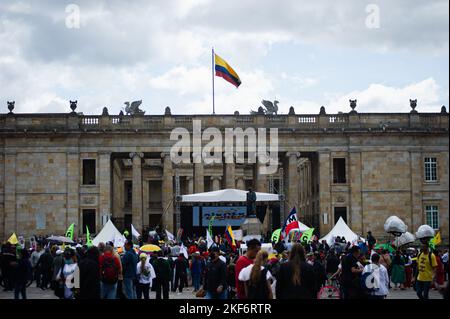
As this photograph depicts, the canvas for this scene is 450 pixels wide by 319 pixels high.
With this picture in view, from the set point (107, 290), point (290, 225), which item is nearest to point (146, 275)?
point (107, 290)

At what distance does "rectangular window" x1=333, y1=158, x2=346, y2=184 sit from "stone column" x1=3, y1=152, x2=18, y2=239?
850 inches

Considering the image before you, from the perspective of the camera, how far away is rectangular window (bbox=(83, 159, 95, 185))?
56656 mm

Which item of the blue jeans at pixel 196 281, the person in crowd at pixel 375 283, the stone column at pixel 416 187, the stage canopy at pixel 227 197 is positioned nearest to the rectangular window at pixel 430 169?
the stone column at pixel 416 187

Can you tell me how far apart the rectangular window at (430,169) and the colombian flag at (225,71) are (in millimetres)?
13671

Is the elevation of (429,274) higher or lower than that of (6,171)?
lower

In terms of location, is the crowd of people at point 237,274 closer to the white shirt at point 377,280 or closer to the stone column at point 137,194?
the white shirt at point 377,280

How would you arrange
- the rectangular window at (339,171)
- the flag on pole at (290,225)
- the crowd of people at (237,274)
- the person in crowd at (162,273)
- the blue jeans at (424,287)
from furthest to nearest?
the rectangular window at (339,171)
the flag on pole at (290,225)
the person in crowd at (162,273)
the blue jeans at (424,287)
the crowd of people at (237,274)

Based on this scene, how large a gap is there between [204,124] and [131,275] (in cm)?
3628

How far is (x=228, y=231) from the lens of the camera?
31703mm

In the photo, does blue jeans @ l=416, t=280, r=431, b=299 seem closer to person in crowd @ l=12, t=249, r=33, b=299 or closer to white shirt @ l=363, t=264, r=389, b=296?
white shirt @ l=363, t=264, r=389, b=296

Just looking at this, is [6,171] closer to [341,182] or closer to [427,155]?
[341,182]

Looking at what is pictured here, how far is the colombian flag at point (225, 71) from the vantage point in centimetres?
5541

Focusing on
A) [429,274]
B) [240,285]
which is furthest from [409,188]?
[240,285]

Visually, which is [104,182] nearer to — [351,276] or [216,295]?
[351,276]
